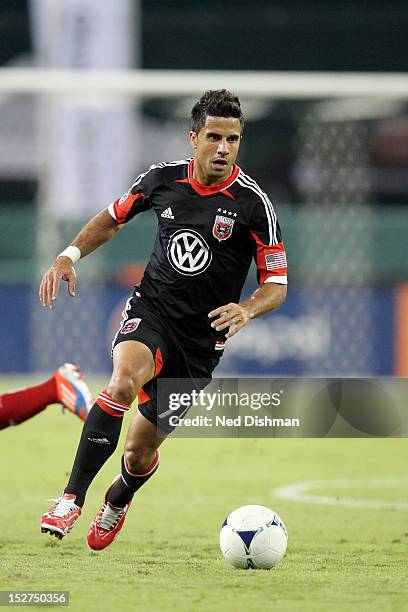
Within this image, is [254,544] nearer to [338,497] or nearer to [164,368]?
[164,368]

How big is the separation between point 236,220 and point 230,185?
0.62 ft

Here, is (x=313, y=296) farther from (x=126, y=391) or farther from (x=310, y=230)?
(x=126, y=391)

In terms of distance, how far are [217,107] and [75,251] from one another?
0.97 m

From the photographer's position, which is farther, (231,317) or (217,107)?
(217,107)

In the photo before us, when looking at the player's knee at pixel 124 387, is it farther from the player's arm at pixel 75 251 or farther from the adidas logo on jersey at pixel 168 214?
the adidas logo on jersey at pixel 168 214

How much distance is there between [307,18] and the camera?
18547 mm

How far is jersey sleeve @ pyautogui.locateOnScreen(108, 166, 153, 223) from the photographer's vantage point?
5.70 meters

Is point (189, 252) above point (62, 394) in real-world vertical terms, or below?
above

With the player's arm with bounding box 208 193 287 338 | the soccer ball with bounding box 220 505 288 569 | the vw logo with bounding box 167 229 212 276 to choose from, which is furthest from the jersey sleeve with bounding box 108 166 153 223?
the soccer ball with bounding box 220 505 288 569

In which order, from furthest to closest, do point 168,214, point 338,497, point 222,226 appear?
point 338,497, point 168,214, point 222,226

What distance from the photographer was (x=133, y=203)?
571 cm

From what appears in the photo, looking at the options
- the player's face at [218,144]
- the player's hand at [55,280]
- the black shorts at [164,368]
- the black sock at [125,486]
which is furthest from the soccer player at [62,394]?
the player's face at [218,144]

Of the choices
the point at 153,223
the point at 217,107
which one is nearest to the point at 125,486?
the point at 217,107

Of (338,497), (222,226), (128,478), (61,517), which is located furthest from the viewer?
(338,497)
